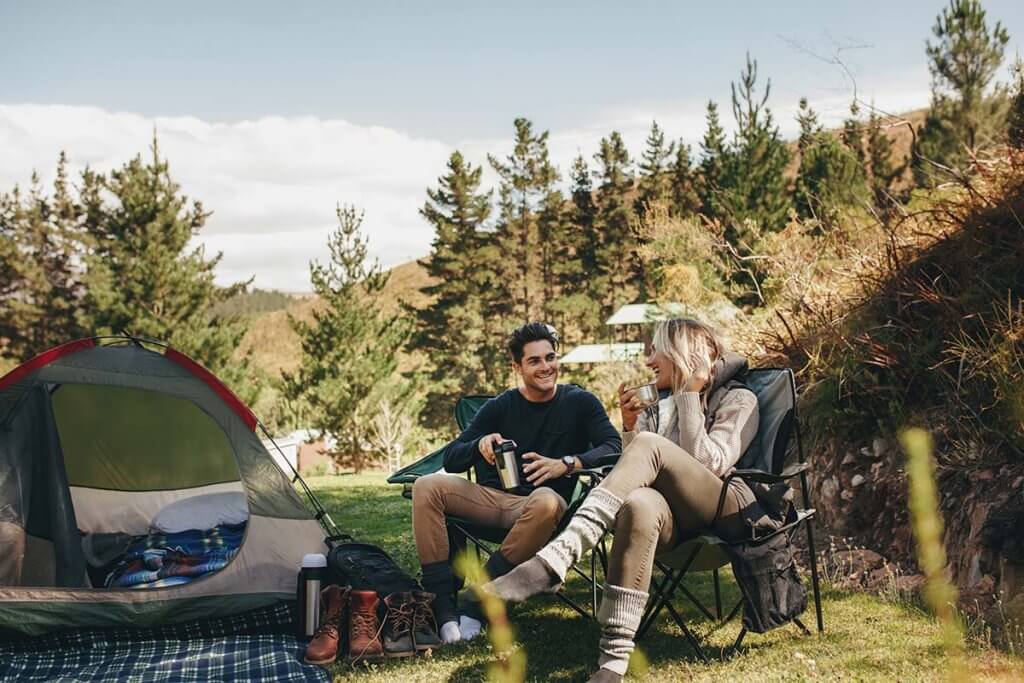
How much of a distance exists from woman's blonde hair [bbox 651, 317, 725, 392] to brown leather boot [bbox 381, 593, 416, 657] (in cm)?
107

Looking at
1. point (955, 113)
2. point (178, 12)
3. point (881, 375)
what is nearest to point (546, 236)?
point (955, 113)

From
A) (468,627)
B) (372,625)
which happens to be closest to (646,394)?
(468,627)

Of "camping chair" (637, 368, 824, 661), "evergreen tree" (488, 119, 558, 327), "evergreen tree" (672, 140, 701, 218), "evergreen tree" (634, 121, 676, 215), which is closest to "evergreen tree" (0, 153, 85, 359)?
"evergreen tree" (488, 119, 558, 327)

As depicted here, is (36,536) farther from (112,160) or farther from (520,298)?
(520,298)

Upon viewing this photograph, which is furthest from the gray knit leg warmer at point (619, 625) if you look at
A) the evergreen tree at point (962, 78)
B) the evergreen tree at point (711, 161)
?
the evergreen tree at point (711, 161)

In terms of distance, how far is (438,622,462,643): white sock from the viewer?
2.60m

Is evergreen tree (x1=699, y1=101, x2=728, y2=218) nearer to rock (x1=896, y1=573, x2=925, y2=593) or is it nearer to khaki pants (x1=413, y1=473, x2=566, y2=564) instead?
rock (x1=896, y1=573, x2=925, y2=593)

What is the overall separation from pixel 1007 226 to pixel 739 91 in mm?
17597

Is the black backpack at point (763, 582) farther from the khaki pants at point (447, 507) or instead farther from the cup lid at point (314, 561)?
the cup lid at point (314, 561)

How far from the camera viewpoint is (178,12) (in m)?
8.40

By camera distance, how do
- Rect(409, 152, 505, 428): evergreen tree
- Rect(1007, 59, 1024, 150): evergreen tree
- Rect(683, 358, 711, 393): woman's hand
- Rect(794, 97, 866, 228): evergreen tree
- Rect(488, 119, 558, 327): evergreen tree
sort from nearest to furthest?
Rect(683, 358, 711, 393): woman's hand
Rect(1007, 59, 1024, 150): evergreen tree
Rect(794, 97, 866, 228): evergreen tree
Rect(409, 152, 505, 428): evergreen tree
Rect(488, 119, 558, 327): evergreen tree

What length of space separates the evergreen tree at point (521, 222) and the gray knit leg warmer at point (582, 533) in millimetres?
22953

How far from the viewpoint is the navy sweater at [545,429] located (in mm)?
2916

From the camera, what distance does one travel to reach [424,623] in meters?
2.59
